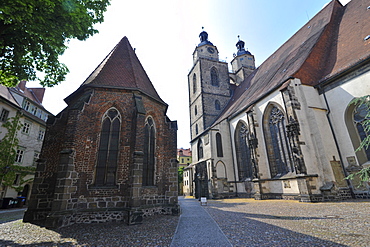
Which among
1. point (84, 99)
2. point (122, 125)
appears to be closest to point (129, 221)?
point (122, 125)

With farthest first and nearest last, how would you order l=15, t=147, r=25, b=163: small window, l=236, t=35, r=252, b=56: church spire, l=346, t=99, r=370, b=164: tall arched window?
l=236, t=35, r=252, b=56: church spire, l=15, t=147, r=25, b=163: small window, l=346, t=99, r=370, b=164: tall arched window

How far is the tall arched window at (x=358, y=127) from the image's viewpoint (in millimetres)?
10523

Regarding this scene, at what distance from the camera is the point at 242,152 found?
18.7 meters

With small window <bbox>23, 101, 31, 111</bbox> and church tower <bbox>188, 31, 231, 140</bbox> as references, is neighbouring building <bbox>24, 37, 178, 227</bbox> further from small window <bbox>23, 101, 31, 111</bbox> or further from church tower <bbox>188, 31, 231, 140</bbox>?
church tower <bbox>188, 31, 231, 140</bbox>

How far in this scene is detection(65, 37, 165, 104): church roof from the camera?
906 centimetres

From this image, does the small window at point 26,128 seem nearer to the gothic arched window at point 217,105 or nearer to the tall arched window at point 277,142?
the tall arched window at point 277,142

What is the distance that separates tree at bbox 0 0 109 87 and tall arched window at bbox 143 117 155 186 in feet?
15.1

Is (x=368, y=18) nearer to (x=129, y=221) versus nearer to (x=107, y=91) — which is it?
(x=107, y=91)

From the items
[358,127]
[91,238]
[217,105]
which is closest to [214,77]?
[217,105]

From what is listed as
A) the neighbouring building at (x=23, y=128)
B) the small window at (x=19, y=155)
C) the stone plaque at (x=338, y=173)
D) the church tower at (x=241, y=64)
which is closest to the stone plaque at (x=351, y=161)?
the stone plaque at (x=338, y=173)

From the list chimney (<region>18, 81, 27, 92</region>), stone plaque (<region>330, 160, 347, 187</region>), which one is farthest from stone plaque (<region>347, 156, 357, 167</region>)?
chimney (<region>18, 81, 27, 92</region>)

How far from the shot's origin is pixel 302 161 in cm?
1112

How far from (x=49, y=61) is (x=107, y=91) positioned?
2.50 m

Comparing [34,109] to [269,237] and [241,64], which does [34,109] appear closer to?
[269,237]
